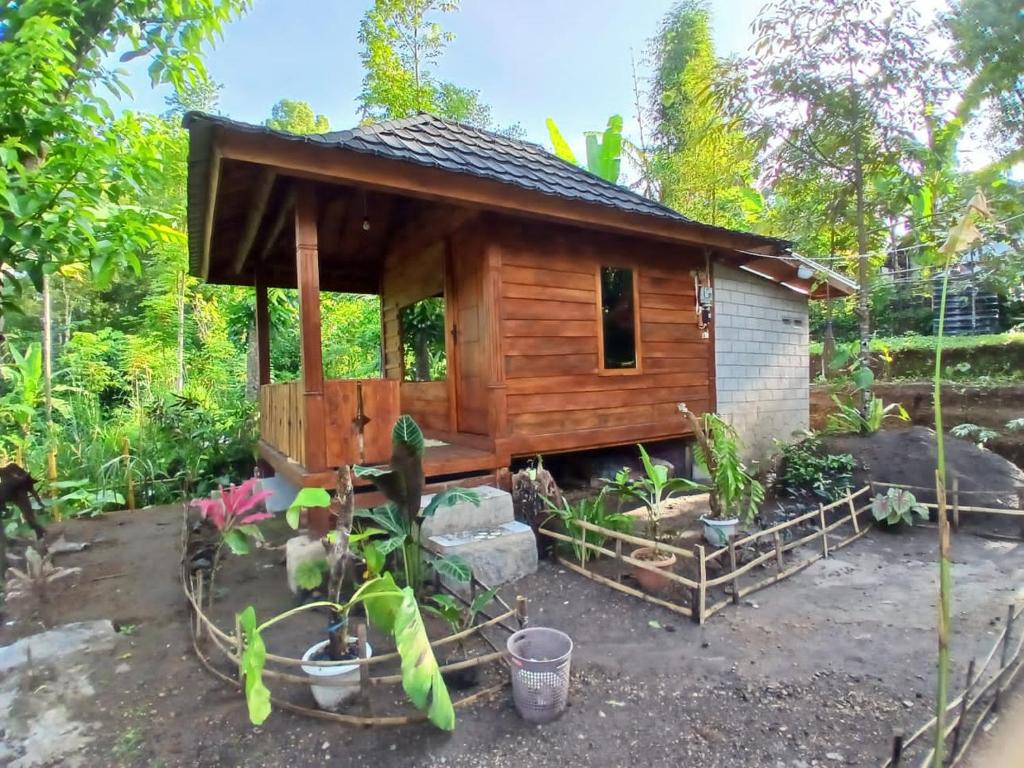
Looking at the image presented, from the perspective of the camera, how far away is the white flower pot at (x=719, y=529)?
4.58 metres

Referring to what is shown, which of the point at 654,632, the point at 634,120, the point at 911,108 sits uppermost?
the point at 634,120

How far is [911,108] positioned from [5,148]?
9592 mm

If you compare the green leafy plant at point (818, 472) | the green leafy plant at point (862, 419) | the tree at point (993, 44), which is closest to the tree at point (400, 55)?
the tree at point (993, 44)

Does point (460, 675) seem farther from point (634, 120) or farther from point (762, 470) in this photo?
point (634, 120)

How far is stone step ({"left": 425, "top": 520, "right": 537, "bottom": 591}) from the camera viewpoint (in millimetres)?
3840

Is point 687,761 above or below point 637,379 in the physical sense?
below

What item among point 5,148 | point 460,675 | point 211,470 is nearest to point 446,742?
point 460,675

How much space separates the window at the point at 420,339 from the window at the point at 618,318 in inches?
93.2

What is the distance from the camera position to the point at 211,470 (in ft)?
25.3

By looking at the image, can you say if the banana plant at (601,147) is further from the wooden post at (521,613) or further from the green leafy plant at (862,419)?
the wooden post at (521,613)

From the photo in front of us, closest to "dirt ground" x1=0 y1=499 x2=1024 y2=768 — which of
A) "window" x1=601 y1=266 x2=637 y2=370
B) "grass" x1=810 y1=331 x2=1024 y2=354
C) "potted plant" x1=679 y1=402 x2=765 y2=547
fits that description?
"potted plant" x1=679 y1=402 x2=765 y2=547

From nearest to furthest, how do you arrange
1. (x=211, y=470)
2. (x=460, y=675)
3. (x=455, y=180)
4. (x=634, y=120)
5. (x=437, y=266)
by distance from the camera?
(x=460, y=675)
(x=455, y=180)
(x=437, y=266)
(x=211, y=470)
(x=634, y=120)

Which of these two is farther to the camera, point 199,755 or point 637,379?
point 637,379

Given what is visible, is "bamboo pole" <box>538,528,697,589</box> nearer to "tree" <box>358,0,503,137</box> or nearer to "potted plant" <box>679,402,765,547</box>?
"potted plant" <box>679,402,765,547</box>
